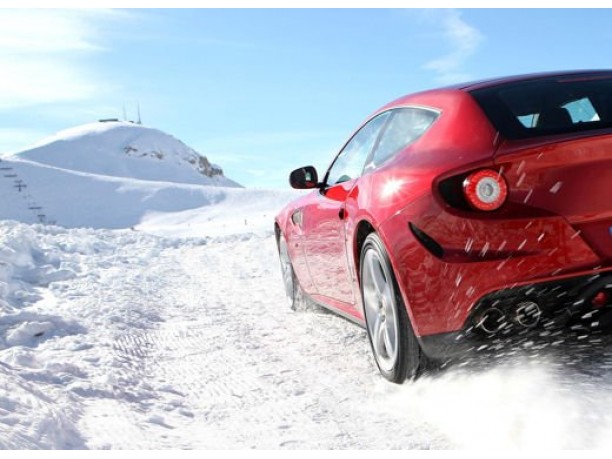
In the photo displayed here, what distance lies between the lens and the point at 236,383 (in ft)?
12.8

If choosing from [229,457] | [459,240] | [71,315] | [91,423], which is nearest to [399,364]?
[459,240]

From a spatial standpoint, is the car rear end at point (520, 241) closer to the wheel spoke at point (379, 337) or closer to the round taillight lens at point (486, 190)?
the round taillight lens at point (486, 190)

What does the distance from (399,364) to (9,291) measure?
4.45 m

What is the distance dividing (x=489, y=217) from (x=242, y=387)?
1684 millimetres

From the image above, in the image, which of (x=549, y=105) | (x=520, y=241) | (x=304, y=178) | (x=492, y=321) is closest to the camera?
(x=520, y=241)

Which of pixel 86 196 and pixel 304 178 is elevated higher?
pixel 304 178

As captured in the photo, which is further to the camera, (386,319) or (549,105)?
(386,319)

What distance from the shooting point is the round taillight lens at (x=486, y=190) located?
9.36ft

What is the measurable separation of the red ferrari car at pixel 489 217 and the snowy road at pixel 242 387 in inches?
10.8

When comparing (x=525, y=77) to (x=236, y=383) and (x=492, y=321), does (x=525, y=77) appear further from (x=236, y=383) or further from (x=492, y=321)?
(x=236, y=383)

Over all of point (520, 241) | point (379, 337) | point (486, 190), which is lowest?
point (379, 337)

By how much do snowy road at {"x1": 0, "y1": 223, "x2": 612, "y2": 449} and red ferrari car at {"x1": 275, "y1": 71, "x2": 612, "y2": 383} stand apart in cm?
27

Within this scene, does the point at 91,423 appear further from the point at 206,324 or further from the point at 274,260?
the point at 274,260

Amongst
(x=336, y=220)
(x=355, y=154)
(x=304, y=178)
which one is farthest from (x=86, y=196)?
(x=336, y=220)
